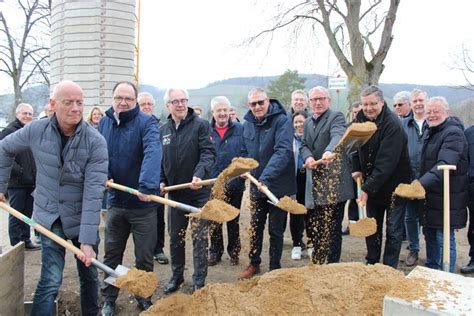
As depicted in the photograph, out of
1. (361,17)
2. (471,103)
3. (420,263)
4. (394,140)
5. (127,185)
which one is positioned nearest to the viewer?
(127,185)

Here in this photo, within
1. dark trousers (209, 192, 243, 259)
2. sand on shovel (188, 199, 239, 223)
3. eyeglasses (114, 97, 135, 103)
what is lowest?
dark trousers (209, 192, 243, 259)

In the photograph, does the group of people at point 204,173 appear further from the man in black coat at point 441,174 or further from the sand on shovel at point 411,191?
the sand on shovel at point 411,191

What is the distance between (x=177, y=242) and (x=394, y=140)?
2.29 metres

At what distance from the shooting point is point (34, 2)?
1902cm

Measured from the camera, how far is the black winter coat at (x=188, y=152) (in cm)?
418

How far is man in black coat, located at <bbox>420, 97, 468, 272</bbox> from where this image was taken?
4.23 meters

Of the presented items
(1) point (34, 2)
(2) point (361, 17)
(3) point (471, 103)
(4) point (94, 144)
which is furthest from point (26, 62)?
(3) point (471, 103)

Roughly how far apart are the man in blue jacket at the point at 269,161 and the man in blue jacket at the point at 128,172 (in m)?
1.17

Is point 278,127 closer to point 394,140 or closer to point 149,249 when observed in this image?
point 394,140

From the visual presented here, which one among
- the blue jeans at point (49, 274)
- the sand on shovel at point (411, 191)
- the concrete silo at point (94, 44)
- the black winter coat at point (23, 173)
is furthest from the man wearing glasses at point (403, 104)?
the concrete silo at point (94, 44)

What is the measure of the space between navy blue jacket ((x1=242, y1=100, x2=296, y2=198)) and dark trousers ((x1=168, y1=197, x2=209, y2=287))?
0.72 metres

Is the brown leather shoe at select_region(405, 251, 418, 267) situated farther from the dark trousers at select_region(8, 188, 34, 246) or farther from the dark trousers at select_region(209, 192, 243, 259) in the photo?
the dark trousers at select_region(8, 188, 34, 246)

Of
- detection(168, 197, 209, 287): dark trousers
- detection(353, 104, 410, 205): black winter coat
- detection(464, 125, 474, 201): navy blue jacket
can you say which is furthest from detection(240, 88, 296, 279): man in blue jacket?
detection(464, 125, 474, 201): navy blue jacket

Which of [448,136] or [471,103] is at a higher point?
[471,103]
